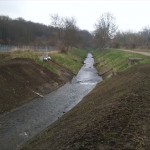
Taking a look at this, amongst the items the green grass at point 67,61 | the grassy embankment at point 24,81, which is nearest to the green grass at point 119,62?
the green grass at point 67,61

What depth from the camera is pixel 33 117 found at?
2486cm

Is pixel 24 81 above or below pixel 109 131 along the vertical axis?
below

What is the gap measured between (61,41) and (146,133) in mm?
86484

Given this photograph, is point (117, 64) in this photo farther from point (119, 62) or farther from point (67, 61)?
point (67, 61)

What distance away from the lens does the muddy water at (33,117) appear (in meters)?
19.3

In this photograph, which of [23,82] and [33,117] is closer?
[33,117]

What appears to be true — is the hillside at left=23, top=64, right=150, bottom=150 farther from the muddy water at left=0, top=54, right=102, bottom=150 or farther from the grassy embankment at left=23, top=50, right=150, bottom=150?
the muddy water at left=0, top=54, right=102, bottom=150

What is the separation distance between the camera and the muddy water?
19.3m

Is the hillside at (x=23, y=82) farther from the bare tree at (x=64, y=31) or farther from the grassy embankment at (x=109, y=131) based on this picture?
the bare tree at (x=64, y=31)

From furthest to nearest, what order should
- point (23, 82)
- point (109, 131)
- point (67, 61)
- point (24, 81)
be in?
point (67, 61) → point (24, 81) → point (23, 82) → point (109, 131)

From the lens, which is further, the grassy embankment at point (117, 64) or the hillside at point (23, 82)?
the grassy embankment at point (117, 64)

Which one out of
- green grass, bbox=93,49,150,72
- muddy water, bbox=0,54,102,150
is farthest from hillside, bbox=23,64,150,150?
green grass, bbox=93,49,150,72

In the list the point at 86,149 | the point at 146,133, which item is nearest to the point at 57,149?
the point at 86,149

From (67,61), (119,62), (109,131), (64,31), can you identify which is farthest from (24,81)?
(64,31)
